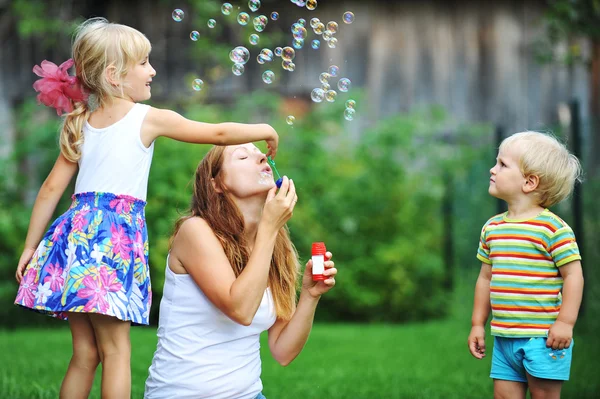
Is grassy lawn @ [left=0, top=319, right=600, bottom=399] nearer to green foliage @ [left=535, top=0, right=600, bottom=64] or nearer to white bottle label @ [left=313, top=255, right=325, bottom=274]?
Answer: white bottle label @ [left=313, top=255, right=325, bottom=274]

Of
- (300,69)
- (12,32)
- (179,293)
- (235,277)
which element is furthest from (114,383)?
(12,32)

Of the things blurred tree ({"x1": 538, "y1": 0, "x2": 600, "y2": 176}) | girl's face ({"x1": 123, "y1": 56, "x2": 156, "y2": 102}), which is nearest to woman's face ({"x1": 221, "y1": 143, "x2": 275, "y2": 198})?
girl's face ({"x1": 123, "y1": 56, "x2": 156, "y2": 102})

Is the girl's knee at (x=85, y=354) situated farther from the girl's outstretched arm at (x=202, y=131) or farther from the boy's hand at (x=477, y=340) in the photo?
the boy's hand at (x=477, y=340)

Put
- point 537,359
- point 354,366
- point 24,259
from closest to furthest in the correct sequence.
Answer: point 537,359, point 24,259, point 354,366

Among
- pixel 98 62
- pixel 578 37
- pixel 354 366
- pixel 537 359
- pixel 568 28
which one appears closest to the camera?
pixel 537 359

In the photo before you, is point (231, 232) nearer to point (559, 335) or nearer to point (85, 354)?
point (85, 354)

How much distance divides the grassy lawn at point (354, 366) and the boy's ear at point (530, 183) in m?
1.52

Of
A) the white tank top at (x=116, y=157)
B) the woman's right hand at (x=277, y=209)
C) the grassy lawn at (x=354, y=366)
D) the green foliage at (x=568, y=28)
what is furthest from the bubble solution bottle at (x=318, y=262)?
the green foliage at (x=568, y=28)

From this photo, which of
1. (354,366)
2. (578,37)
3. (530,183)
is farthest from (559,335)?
(578,37)

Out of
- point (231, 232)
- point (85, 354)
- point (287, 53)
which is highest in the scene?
point (287, 53)

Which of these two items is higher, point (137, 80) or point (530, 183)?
point (137, 80)

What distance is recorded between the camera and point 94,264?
2.71 m

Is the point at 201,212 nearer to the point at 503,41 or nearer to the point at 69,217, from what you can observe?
the point at 69,217

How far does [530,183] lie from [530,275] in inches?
12.8
